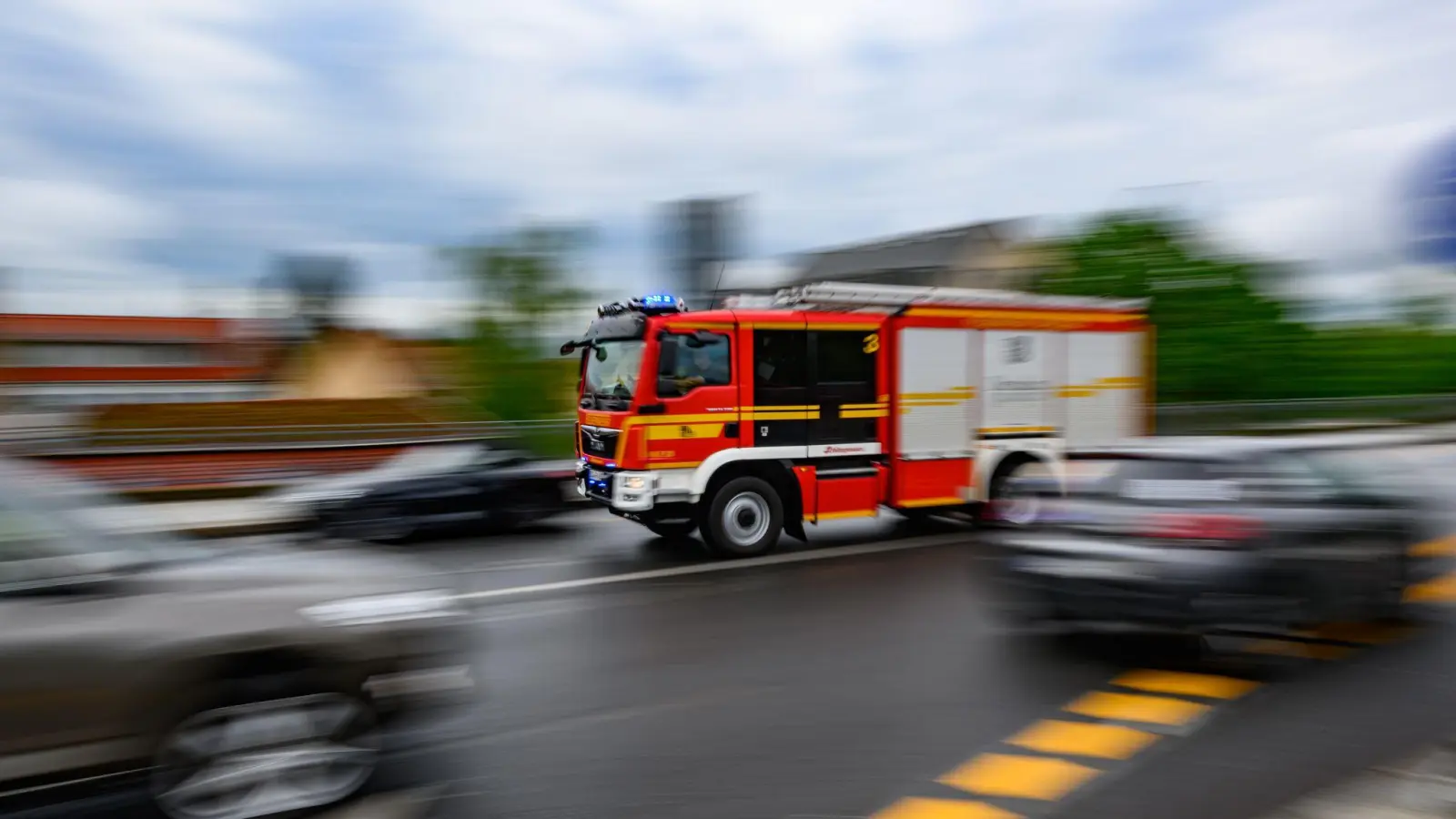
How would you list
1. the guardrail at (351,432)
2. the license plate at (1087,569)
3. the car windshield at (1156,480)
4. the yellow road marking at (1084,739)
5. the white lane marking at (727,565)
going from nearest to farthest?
1. the yellow road marking at (1084,739)
2. the license plate at (1087,569)
3. the car windshield at (1156,480)
4. the white lane marking at (727,565)
5. the guardrail at (351,432)

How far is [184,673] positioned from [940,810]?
2982 mm

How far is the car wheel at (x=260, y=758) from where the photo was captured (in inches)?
154

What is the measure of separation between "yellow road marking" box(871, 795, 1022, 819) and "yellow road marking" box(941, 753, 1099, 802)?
0.53 feet

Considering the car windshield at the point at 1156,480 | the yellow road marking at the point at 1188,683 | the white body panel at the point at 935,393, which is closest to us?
the yellow road marking at the point at 1188,683

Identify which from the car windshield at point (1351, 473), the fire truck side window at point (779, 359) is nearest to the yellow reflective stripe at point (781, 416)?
the fire truck side window at point (779, 359)

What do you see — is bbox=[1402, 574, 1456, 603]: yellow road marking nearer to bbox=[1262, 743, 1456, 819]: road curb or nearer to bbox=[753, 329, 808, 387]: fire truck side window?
bbox=[1262, 743, 1456, 819]: road curb

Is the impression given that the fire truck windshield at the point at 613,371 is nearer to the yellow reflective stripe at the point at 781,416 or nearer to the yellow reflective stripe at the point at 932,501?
the yellow reflective stripe at the point at 781,416

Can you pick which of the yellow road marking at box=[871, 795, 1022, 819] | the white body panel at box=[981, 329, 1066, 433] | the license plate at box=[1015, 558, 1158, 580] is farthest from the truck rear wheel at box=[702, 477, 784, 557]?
the yellow road marking at box=[871, 795, 1022, 819]

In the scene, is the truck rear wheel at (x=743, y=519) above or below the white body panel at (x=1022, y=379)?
below

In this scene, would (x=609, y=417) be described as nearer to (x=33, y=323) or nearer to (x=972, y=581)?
(x=972, y=581)

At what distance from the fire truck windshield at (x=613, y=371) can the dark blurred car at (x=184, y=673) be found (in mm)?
6036

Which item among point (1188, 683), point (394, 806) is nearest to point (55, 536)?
point (394, 806)

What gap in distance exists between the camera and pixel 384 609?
14.4ft

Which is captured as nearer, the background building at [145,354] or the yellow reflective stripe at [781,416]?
the yellow reflective stripe at [781,416]
